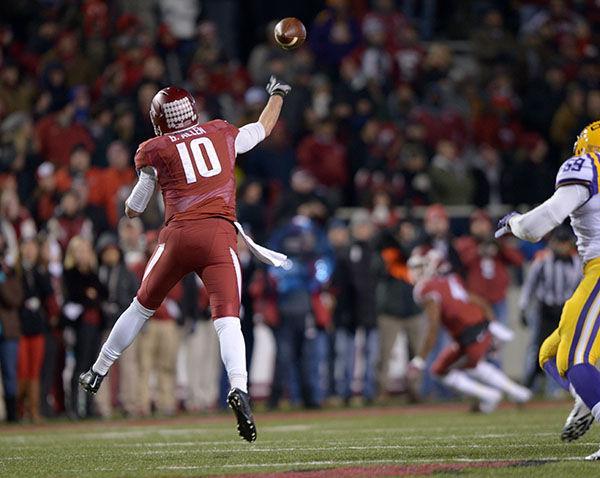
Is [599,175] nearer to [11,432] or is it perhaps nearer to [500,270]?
[11,432]

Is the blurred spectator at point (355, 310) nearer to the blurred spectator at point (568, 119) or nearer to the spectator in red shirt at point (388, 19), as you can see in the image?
the blurred spectator at point (568, 119)

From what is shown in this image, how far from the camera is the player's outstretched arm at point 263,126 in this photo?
866 centimetres

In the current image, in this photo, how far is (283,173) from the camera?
17.1m

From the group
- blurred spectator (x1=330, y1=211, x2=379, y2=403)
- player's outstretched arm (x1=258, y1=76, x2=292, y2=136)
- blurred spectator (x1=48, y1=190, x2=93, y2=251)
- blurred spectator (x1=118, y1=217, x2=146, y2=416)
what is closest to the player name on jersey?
player's outstretched arm (x1=258, y1=76, x2=292, y2=136)

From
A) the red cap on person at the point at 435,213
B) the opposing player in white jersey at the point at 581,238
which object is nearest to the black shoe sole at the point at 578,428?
the opposing player in white jersey at the point at 581,238

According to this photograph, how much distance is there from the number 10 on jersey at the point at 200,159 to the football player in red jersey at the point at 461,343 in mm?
5700

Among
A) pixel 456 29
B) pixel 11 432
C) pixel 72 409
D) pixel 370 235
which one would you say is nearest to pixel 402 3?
pixel 456 29

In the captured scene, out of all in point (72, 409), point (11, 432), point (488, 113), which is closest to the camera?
point (11, 432)

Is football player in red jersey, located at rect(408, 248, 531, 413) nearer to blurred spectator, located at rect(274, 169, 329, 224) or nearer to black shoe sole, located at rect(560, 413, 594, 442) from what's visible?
blurred spectator, located at rect(274, 169, 329, 224)

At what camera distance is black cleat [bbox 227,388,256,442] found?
7.83 metres

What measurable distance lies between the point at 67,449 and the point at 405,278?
748 centimetres

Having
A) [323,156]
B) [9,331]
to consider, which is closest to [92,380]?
[9,331]

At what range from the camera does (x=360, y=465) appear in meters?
7.30

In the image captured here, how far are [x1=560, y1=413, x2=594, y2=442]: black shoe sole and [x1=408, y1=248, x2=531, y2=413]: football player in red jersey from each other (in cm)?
537
